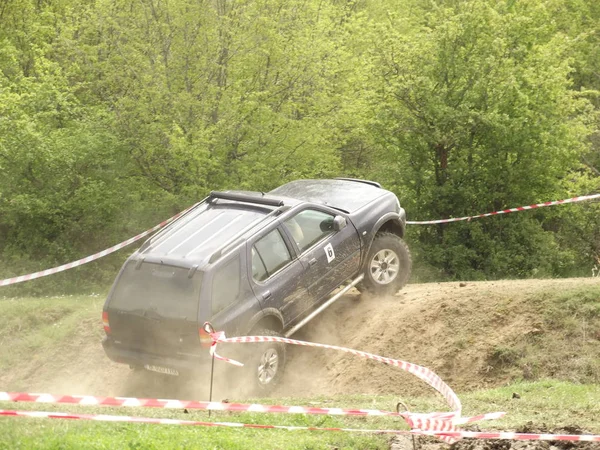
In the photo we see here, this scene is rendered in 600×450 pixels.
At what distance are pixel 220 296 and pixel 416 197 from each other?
11758mm

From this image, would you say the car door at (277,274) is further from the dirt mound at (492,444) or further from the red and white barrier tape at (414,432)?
the dirt mound at (492,444)

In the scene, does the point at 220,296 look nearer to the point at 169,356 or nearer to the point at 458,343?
the point at 169,356

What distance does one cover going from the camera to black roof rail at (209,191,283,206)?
9391 mm

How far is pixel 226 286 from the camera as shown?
27.6ft

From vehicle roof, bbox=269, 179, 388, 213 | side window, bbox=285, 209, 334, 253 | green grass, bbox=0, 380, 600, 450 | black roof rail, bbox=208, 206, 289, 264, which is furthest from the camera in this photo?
vehicle roof, bbox=269, 179, 388, 213

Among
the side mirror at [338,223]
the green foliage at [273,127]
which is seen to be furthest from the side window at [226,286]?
the green foliage at [273,127]

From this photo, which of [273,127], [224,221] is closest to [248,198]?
[224,221]

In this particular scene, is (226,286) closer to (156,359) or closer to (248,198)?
(156,359)

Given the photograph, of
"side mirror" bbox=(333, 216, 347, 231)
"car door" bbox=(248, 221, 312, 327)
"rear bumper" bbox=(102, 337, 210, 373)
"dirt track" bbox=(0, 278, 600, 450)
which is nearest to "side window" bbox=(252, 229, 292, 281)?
"car door" bbox=(248, 221, 312, 327)

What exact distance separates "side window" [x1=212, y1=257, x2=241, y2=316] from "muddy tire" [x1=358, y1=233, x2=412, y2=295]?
233 centimetres

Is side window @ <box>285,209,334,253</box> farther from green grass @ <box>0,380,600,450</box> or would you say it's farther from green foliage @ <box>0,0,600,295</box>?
green foliage @ <box>0,0,600,295</box>

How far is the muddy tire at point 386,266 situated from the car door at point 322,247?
0.47 metres

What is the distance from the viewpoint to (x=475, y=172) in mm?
19172

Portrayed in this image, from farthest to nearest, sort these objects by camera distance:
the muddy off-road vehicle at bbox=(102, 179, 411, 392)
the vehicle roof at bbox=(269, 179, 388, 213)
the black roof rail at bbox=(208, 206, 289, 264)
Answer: the vehicle roof at bbox=(269, 179, 388, 213), the black roof rail at bbox=(208, 206, 289, 264), the muddy off-road vehicle at bbox=(102, 179, 411, 392)
